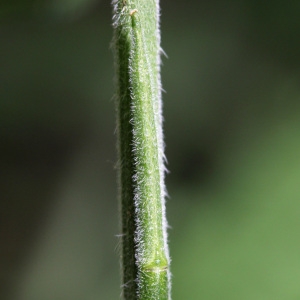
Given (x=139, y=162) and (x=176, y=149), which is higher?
(x=176, y=149)

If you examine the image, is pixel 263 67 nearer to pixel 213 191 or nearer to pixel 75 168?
pixel 213 191

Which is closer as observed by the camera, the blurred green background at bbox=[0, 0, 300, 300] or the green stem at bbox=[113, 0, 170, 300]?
the green stem at bbox=[113, 0, 170, 300]

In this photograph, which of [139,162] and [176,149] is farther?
[176,149]

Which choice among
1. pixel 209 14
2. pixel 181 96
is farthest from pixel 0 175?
pixel 209 14

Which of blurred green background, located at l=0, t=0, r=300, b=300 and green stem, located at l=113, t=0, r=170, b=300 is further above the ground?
blurred green background, located at l=0, t=0, r=300, b=300
